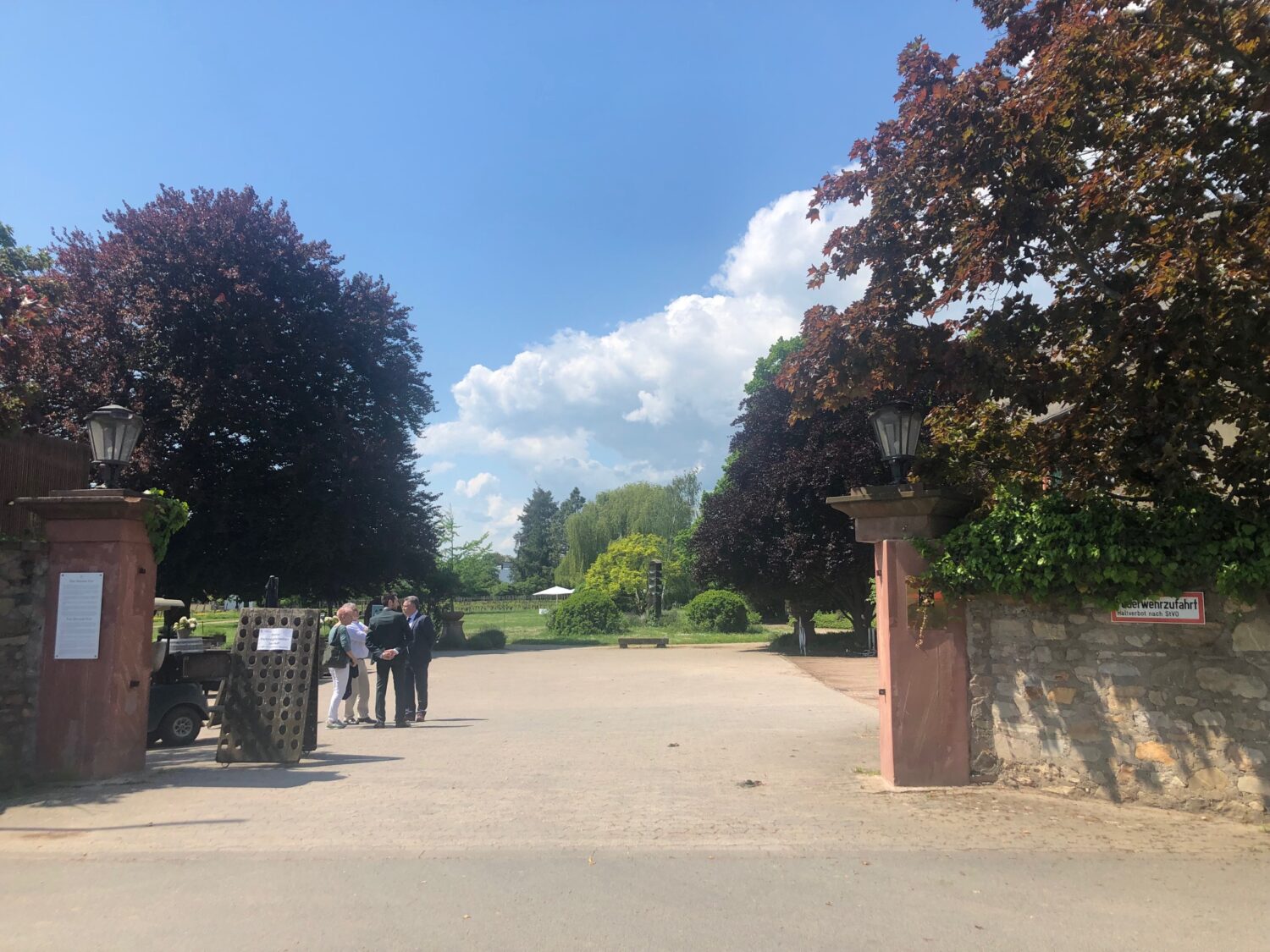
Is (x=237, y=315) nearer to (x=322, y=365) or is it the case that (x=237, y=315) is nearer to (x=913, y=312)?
(x=322, y=365)

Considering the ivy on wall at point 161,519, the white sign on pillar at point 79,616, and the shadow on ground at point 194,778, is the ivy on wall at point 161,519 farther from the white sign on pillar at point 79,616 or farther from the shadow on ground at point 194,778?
the shadow on ground at point 194,778

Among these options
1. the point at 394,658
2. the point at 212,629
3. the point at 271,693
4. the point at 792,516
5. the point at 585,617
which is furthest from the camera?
the point at 585,617

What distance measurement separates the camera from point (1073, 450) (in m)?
7.21

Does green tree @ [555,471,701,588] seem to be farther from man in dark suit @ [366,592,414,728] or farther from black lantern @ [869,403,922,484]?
black lantern @ [869,403,922,484]

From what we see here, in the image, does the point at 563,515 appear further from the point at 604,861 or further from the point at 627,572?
the point at 604,861

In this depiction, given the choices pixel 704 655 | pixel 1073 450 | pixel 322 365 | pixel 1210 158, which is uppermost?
pixel 322 365

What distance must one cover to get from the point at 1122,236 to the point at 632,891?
6.22m

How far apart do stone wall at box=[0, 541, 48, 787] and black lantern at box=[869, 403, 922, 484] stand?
26.2ft

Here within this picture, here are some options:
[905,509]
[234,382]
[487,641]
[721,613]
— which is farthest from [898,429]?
[721,613]

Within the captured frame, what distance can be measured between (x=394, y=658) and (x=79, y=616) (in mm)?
4336

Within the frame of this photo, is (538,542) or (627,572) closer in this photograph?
(627,572)

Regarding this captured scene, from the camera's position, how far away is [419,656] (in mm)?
11781

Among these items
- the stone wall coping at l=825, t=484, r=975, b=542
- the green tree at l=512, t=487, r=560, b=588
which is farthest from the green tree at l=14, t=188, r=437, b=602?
the green tree at l=512, t=487, r=560, b=588

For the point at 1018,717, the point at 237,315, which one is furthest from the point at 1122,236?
the point at 237,315
